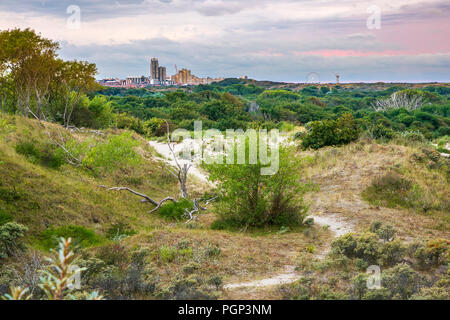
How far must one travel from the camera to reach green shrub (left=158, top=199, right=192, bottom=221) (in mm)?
11676

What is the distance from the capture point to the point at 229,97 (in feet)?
175

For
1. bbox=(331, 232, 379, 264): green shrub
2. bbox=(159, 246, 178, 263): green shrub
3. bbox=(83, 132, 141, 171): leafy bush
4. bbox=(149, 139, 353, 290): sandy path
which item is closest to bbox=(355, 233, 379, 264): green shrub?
bbox=(331, 232, 379, 264): green shrub

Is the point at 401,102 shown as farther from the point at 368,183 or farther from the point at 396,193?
the point at 396,193

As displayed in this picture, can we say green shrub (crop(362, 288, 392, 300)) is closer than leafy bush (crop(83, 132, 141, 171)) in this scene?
Yes

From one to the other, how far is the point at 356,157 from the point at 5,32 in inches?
668

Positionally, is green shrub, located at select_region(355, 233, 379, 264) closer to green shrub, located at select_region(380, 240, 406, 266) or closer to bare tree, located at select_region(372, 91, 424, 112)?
green shrub, located at select_region(380, 240, 406, 266)

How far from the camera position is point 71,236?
8453mm

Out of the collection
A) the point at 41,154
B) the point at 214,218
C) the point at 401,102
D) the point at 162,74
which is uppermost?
the point at 162,74

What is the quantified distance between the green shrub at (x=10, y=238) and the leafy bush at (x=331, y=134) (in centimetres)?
1427

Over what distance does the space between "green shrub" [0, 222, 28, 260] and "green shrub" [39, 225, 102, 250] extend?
1.83 ft

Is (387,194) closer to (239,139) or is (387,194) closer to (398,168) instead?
(398,168)

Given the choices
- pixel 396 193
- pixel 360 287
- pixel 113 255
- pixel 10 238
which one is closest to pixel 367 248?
pixel 360 287

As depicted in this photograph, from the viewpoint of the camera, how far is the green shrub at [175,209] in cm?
1168

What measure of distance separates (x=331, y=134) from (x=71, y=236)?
44.8 feet
